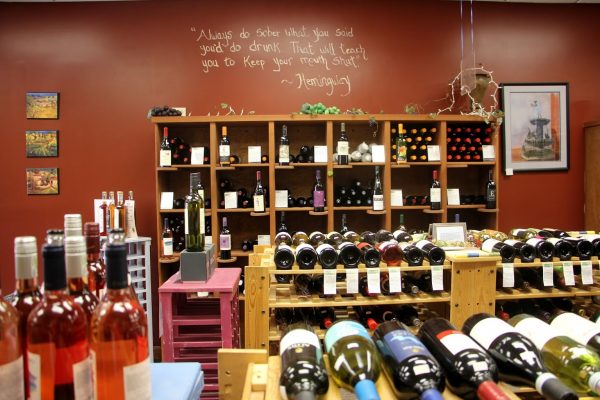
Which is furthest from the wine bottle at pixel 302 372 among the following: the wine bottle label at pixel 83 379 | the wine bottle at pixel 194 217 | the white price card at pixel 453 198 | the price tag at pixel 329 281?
the white price card at pixel 453 198

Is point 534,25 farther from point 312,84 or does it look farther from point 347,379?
point 347,379

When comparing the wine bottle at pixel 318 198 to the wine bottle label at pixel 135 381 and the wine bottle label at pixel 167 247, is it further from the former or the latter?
the wine bottle label at pixel 135 381

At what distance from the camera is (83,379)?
2.43 ft

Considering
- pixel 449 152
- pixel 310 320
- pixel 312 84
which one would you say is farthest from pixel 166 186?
pixel 449 152

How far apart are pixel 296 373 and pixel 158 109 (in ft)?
11.2

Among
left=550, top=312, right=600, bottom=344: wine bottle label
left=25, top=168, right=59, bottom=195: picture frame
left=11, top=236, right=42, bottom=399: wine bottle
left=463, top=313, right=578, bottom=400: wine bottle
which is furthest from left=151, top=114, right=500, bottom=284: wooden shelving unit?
left=11, top=236, right=42, bottom=399: wine bottle

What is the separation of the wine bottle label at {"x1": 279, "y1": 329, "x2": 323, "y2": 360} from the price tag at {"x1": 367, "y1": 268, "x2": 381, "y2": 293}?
107cm

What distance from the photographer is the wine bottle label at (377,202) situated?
3.89 metres

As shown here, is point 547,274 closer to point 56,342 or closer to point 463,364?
point 463,364

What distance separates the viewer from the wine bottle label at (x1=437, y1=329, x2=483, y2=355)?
0.97 meters

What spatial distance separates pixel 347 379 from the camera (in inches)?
39.4

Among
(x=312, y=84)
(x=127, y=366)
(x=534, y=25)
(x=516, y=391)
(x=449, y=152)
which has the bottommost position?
(x=516, y=391)

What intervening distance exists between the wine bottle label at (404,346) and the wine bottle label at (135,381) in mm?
528

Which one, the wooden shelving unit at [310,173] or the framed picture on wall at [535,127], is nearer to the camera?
the wooden shelving unit at [310,173]
